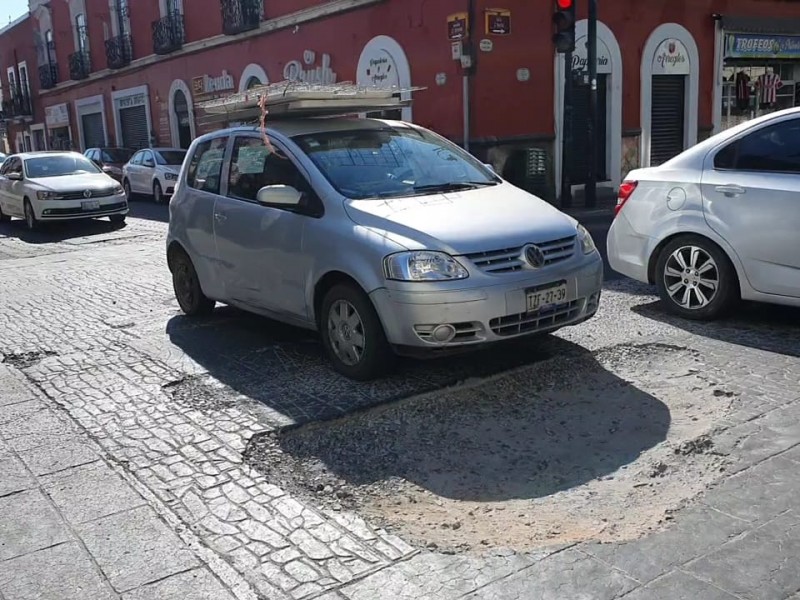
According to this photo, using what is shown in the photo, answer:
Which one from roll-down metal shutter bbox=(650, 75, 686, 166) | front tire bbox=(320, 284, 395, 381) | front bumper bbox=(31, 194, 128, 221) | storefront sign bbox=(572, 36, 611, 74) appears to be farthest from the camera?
roll-down metal shutter bbox=(650, 75, 686, 166)

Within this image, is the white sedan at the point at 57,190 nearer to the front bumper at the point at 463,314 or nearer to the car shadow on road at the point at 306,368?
the car shadow on road at the point at 306,368

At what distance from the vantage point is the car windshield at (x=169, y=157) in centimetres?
2112

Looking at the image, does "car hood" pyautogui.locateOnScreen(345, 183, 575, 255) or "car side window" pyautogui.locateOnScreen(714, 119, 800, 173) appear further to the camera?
"car side window" pyautogui.locateOnScreen(714, 119, 800, 173)

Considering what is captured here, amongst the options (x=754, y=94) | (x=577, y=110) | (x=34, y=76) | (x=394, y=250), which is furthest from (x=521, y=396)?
(x=34, y=76)

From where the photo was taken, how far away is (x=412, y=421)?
4.57 meters

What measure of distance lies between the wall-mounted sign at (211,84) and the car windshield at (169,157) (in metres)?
3.16

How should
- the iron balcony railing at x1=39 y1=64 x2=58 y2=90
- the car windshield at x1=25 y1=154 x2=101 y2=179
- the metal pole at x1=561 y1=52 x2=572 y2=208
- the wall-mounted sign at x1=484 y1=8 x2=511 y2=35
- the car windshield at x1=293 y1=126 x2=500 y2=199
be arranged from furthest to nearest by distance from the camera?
the iron balcony railing at x1=39 y1=64 x2=58 y2=90 → the car windshield at x1=25 y1=154 x2=101 y2=179 → the wall-mounted sign at x1=484 y1=8 x2=511 y2=35 → the metal pole at x1=561 y1=52 x2=572 y2=208 → the car windshield at x1=293 y1=126 x2=500 y2=199

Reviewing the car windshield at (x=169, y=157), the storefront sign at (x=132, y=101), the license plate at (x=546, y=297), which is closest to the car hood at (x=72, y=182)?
the car windshield at (x=169, y=157)

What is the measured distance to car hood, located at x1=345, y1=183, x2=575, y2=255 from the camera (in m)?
4.89

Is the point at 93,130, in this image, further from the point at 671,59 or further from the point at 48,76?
the point at 671,59

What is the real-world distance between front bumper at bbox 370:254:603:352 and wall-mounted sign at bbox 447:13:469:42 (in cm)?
1114

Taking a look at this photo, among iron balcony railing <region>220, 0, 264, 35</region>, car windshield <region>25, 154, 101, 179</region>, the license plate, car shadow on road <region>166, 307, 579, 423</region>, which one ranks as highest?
iron balcony railing <region>220, 0, 264, 35</region>

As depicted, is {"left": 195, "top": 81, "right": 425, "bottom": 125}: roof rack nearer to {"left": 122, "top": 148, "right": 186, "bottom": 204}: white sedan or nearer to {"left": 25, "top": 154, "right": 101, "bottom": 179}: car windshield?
{"left": 25, "top": 154, "right": 101, "bottom": 179}: car windshield

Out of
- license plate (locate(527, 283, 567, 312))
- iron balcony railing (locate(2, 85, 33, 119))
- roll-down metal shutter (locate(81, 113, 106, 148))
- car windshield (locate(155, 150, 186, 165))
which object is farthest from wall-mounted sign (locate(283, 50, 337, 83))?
iron balcony railing (locate(2, 85, 33, 119))
